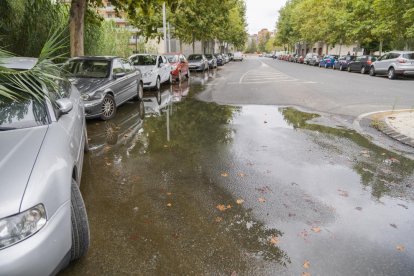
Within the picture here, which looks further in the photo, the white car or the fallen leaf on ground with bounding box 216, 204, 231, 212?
the white car

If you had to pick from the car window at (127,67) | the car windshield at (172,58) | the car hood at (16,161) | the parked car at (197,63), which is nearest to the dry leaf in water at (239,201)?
the car hood at (16,161)

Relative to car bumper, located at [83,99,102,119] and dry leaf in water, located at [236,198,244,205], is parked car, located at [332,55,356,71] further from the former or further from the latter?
dry leaf in water, located at [236,198,244,205]

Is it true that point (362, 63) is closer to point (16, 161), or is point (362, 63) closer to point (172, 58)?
point (172, 58)

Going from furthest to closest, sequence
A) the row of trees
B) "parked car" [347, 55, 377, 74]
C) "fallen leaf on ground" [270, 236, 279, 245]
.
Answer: "parked car" [347, 55, 377, 74]
the row of trees
"fallen leaf on ground" [270, 236, 279, 245]

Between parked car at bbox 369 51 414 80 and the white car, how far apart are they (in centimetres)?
1427

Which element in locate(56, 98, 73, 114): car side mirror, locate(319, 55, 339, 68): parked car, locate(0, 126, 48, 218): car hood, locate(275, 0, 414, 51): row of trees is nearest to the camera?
locate(0, 126, 48, 218): car hood

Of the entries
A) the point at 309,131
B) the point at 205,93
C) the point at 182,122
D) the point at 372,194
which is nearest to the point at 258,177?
the point at 372,194

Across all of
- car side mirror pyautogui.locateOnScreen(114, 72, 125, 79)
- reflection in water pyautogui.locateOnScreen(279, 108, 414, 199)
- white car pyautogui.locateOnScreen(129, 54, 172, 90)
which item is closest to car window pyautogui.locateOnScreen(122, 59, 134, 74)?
car side mirror pyautogui.locateOnScreen(114, 72, 125, 79)

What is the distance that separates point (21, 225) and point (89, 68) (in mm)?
7468

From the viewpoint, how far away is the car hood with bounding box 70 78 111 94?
8086 millimetres

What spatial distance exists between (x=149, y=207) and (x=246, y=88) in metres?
12.0

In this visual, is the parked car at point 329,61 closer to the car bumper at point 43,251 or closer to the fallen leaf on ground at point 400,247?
the fallen leaf on ground at point 400,247

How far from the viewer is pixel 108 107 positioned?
8.61 meters

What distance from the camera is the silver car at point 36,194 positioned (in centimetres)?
215
